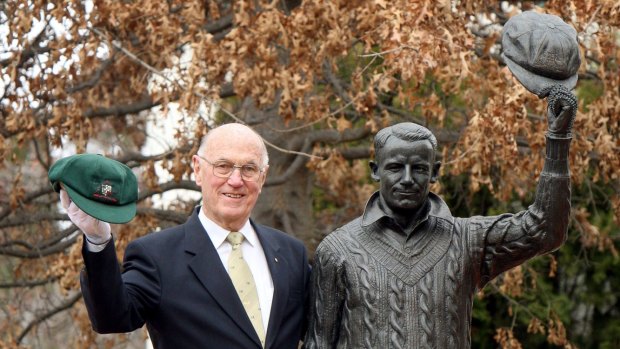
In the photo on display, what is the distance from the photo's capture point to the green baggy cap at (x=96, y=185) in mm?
5793

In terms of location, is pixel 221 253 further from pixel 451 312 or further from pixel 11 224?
pixel 11 224

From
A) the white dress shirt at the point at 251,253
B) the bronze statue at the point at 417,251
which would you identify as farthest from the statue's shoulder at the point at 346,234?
the white dress shirt at the point at 251,253

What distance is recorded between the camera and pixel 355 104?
1083 cm

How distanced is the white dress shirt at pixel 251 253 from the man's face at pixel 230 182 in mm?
47

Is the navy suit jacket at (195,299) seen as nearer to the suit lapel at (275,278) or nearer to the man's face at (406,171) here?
the suit lapel at (275,278)

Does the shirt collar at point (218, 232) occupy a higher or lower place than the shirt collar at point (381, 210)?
lower

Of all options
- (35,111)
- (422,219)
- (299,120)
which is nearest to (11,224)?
(35,111)

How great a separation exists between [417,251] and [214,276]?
96 cm

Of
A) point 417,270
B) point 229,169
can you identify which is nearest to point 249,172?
point 229,169

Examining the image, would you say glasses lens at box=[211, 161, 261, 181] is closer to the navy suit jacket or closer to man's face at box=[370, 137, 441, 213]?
the navy suit jacket

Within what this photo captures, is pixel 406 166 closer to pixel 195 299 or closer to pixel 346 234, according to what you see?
pixel 346 234

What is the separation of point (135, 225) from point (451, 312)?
5929mm

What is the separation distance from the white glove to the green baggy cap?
60 millimetres

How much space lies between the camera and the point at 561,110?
568 centimetres
